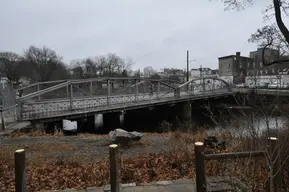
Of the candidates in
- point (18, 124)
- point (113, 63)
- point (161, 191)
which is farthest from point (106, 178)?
point (113, 63)

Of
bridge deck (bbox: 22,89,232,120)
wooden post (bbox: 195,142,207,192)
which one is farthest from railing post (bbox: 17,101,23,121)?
wooden post (bbox: 195,142,207,192)

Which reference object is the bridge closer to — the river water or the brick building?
the river water

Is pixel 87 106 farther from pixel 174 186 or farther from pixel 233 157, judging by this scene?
pixel 233 157

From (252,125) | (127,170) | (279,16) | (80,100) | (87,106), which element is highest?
(279,16)

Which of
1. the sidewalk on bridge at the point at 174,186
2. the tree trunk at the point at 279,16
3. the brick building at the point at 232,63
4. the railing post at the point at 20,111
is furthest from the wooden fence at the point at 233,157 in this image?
the brick building at the point at 232,63

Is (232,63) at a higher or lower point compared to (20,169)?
higher

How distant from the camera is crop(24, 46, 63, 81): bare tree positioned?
62.1 m

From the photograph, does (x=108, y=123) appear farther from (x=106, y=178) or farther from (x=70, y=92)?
(x=106, y=178)

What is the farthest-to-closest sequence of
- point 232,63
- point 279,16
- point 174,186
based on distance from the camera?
point 232,63
point 279,16
point 174,186

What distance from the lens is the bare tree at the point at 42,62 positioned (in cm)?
6209

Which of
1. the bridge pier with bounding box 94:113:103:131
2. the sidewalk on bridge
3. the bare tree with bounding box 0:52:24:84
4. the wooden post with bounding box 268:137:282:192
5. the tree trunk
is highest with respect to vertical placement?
the bare tree with bounding box 0:52:24:84

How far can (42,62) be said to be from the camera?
64.1 metres

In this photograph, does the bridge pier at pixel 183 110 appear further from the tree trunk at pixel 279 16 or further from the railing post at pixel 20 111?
the railing post at pixel 20 111

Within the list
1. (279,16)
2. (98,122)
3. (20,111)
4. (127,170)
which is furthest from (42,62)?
(127,170)
